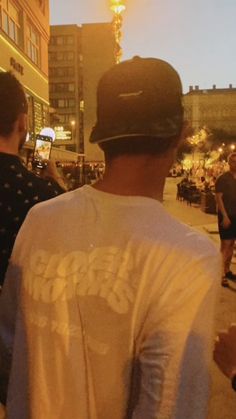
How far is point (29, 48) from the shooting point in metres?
27.8

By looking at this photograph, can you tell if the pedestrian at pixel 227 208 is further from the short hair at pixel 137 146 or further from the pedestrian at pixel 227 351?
the short hair at pixel 137 146

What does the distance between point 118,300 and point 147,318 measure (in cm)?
8

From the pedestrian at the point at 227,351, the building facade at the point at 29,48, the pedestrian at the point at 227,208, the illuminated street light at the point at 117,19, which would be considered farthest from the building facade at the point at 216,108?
the pedestrian at the point at 227,351

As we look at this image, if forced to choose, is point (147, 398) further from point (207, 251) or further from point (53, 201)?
point (53, 201)

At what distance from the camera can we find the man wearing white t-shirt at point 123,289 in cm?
117

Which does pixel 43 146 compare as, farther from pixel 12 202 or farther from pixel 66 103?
pixel 66 103

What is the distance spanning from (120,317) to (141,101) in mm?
536

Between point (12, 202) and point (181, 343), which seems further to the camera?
point (12, 202)

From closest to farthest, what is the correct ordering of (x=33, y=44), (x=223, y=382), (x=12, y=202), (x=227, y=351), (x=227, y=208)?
1. (x=227, y=351)
2. (x=12, y=202)
3. (x=223, y=382)
4. (x=227, y=208)
5. (x=33, y=44)

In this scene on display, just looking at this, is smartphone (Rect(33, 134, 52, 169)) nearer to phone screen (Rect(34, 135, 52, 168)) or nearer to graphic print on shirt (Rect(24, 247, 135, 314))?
phone screen (Rect(34, 135, 52, 168))

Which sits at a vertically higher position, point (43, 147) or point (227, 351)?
point (43, 147)

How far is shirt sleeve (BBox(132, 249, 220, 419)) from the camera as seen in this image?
116 cm

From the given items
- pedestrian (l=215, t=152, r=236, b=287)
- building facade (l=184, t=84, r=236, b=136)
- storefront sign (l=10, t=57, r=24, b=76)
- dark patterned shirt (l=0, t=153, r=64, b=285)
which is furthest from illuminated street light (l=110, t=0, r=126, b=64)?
building facade (l=184, t=84, r=236, b=136)

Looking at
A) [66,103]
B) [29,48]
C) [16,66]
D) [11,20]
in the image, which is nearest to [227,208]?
[16,66]
